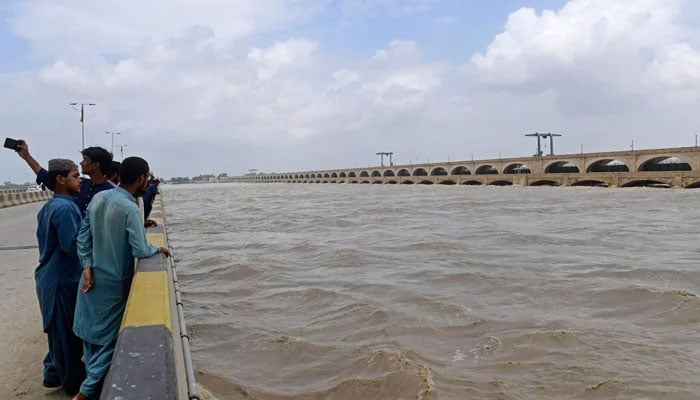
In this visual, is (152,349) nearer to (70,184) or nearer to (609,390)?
(70,184)

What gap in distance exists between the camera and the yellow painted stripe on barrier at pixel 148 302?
2438 millimetres

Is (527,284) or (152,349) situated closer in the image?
(152,349)

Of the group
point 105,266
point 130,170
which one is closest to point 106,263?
point 105,266

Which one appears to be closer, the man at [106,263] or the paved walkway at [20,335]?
the man at [106,263]

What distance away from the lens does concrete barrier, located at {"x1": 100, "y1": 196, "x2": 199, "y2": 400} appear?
1738mm

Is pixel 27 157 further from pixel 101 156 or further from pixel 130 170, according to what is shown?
pixel 130 170

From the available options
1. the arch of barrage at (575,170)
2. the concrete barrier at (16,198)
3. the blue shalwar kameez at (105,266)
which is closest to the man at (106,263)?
the blue shalwar kameez at (105,266)

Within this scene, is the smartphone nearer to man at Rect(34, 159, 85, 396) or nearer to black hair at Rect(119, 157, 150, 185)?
man at Rect(34, 159, 85, 396)

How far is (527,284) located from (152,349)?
252 inches

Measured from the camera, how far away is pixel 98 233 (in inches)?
112

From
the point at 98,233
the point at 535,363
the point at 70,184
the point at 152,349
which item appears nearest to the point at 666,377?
the point at 535,363

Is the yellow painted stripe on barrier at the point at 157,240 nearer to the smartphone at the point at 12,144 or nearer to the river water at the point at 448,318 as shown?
the river water at the point at 448,318

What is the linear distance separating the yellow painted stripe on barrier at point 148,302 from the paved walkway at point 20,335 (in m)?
1.07

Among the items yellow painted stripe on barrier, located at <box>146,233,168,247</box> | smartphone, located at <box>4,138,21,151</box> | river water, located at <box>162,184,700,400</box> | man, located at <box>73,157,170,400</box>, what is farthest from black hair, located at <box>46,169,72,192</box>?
yellow painted stripe on barrier, located at <box>146,233,168,247</box>
